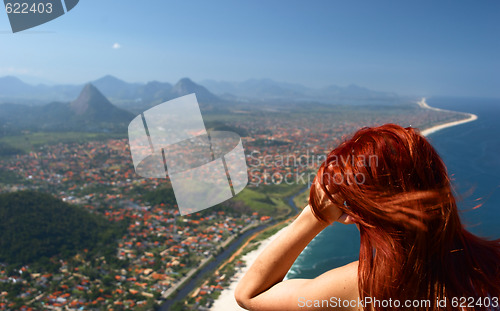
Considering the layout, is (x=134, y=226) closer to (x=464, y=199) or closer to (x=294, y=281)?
(x=294, y=281)

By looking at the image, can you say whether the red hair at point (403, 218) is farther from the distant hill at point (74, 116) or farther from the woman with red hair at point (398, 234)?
the distant hill at point (74, 116)

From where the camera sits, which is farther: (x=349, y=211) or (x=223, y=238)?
(x=223, y=238)

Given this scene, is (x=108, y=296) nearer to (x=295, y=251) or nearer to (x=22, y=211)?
(x=22, y=211)

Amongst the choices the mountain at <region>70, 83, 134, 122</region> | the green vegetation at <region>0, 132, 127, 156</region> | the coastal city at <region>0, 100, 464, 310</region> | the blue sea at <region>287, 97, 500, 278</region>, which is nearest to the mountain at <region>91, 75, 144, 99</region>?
the mountain at <region>70, 83, 134, 122</region>

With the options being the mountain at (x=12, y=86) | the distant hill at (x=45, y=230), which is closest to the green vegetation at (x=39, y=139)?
the distant hill at (x=45, y=230)

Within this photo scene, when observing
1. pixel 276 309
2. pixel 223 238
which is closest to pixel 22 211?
pixel 223 238

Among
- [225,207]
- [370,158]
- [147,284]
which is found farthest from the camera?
[225,207]

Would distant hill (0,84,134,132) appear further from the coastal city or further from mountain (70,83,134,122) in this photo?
the coastal city
